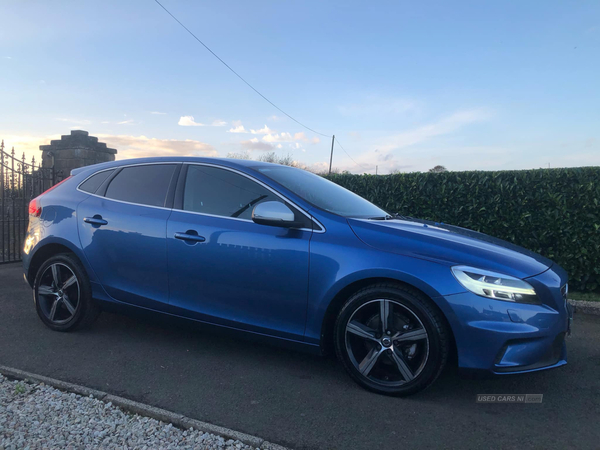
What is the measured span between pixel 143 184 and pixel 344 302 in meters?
2.09

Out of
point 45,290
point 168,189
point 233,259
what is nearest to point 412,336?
point 233,259

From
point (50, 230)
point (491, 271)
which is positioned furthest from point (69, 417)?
point (491, 271)

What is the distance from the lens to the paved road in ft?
8.42

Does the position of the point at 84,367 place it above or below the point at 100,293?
below

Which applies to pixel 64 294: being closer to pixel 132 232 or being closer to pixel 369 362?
pixel 132 232

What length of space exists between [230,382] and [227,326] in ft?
1.35

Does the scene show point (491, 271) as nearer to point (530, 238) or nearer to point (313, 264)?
point (313, 264)

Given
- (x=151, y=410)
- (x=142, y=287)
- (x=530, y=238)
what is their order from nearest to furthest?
1. (x=151, y=410)
2. (x=142, y=287)
3. (x=530, y=238)

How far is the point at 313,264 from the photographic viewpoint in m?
3.10

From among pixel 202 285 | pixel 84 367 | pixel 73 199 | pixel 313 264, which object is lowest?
pixel 84 367

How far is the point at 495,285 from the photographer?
2.76m

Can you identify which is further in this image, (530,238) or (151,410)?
(530,238)

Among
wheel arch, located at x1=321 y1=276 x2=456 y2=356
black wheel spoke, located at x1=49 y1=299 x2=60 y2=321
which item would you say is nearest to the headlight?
wheel arch, located at x1=321 y1=276 x2=456 y2=356

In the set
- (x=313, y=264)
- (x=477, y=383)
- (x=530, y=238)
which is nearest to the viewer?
(x=313, y=264)
